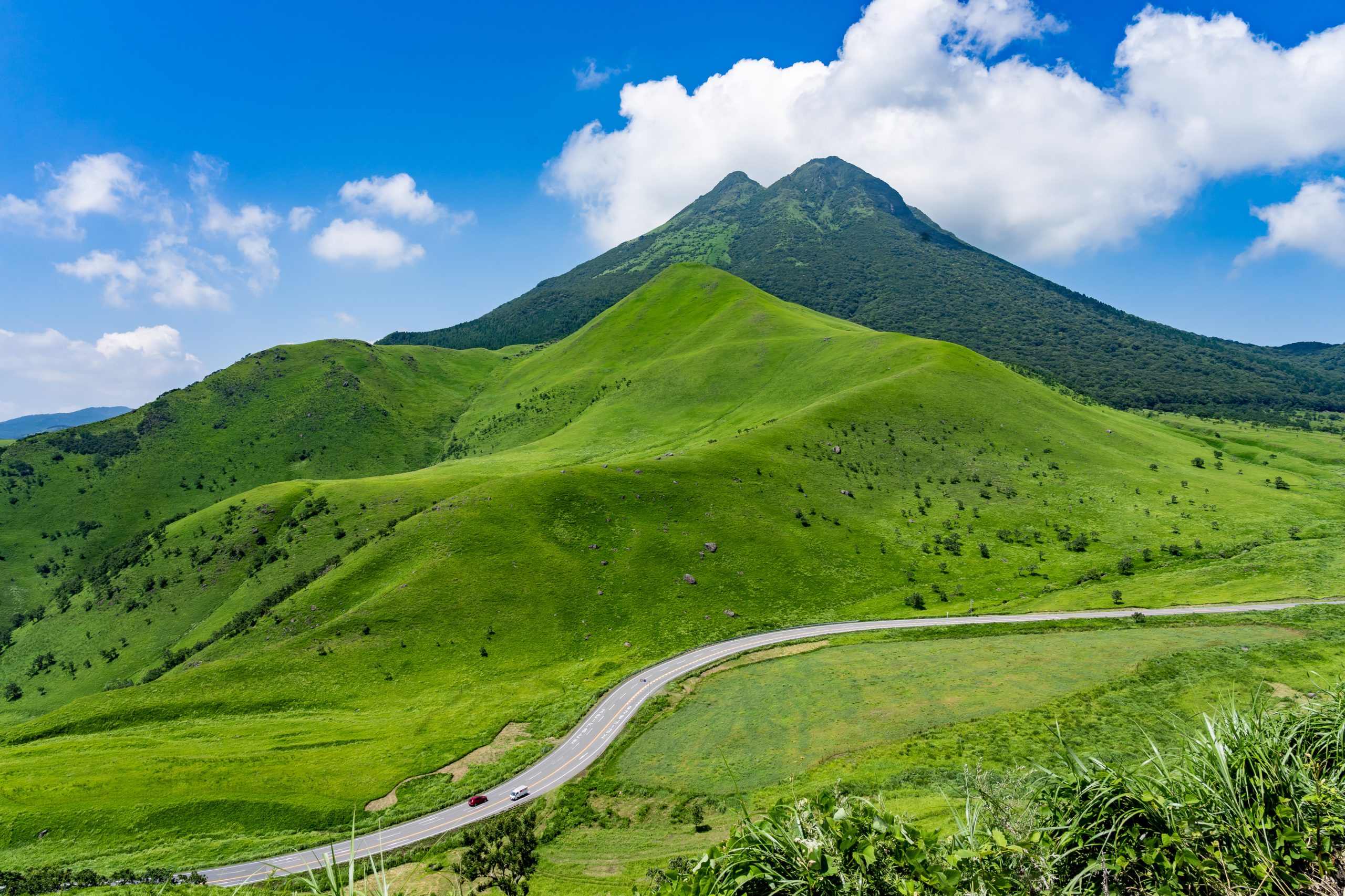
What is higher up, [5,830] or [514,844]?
[5,830]

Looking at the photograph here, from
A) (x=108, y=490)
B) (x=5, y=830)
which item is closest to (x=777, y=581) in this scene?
(x=5, y=830)

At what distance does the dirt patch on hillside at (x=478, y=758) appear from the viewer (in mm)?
49406

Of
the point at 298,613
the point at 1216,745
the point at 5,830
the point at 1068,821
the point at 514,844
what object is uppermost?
the point at 1216,745

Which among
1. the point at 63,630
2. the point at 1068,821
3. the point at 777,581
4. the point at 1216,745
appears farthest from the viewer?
the point at 63,630

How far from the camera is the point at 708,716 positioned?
56.2 meters

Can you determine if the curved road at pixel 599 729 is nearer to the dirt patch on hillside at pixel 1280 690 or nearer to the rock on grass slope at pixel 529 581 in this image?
the rock on grass slope at pixel 529 581

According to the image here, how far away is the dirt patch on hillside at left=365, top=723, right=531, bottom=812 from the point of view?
162 feet

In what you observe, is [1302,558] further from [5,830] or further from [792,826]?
[5,830]

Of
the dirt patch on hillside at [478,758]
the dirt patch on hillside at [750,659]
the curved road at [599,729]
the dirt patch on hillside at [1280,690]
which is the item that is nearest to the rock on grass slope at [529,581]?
the dirt patch on hillside at [478,758]

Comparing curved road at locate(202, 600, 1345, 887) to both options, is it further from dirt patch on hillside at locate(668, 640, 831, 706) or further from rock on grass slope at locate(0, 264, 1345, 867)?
rock on grass slope at locate(0, 264, 1345, 867)

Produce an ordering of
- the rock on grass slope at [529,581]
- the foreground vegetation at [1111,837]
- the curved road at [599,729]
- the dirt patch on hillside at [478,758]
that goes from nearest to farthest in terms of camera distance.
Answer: the foreground vegetation at [1111,837]
the curved road at [599,729]
the dirt patch on hillside at [478,758]
the rock on grass slope at [529,581]

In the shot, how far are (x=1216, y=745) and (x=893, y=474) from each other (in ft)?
380

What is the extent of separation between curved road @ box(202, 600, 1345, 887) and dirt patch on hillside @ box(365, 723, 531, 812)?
2.69m

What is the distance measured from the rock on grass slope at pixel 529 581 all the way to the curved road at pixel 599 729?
87.3 inches
